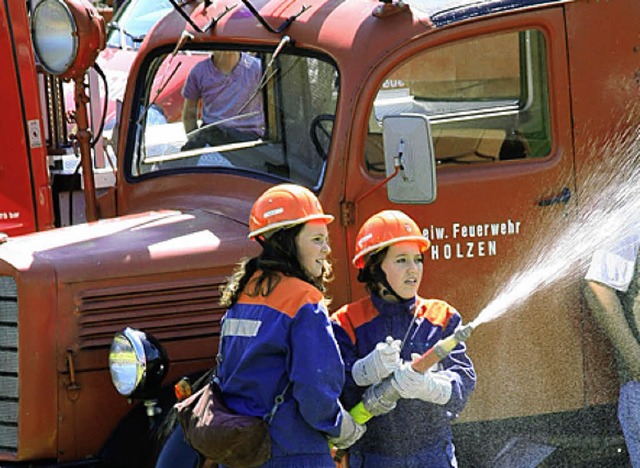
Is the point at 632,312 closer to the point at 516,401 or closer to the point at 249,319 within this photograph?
the point at 516,401

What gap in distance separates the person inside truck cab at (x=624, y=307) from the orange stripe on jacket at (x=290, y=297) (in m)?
1.71

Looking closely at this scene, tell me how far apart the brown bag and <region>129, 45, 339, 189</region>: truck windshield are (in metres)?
1.53

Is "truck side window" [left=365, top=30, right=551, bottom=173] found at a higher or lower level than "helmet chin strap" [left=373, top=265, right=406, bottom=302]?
higher

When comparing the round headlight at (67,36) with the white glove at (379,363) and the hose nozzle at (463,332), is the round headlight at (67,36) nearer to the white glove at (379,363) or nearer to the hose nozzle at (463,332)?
the white glove at (379,363)

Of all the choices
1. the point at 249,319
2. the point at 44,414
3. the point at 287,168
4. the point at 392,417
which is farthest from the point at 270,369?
the point at 287,168

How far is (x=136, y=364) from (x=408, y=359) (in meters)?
1.04

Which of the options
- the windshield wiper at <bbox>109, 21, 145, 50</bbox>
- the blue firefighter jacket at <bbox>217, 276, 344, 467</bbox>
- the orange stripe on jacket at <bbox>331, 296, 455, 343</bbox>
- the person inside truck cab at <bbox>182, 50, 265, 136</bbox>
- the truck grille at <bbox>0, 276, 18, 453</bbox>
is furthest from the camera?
the windshield wiper at <bbox>109, 21, 145, 50</bbox>

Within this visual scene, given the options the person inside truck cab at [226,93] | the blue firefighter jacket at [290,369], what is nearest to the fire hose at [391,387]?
the blue firefighter jacket at [290,369]

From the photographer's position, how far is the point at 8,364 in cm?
532

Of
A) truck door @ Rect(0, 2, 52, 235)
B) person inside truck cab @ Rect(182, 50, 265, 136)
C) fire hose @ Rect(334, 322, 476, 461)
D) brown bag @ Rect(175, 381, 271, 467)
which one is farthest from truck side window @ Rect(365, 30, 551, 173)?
truck door @ Rect(0, 2, 52, 235)

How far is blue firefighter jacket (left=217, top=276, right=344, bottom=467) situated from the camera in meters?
4.32

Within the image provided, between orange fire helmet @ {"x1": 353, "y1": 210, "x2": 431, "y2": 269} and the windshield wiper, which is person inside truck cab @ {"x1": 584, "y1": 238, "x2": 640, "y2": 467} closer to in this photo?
orange fire helmet @ {"x1": 353, "y1": 210, "x2": 431, "y2": 269}

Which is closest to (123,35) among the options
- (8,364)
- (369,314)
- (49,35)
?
(49,35)

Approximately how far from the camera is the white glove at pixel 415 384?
440cm
